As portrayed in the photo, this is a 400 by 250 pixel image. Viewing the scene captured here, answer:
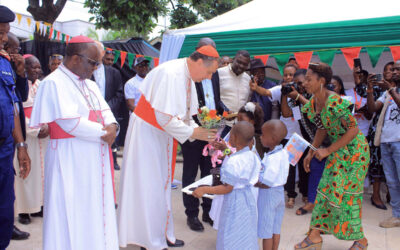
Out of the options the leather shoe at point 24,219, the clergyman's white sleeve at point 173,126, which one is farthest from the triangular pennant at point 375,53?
the leather shoe at point 24,219

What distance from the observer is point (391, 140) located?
4641 millimetres

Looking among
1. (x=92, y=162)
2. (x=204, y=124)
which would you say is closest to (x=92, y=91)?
(x=92, y=162)

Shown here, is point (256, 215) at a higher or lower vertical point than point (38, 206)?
higher

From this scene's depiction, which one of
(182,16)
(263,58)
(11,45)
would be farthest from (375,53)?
(182,16)

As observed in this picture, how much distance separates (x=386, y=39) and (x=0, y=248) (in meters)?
5.38

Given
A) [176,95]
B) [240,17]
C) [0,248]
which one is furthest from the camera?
[240,17]

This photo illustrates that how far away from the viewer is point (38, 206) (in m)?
4.45

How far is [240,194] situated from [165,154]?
1.00m

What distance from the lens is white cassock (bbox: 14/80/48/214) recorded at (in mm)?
4312

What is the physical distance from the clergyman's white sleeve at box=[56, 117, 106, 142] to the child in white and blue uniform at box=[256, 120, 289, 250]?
4.85ft

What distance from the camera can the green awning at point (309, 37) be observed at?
494 cm

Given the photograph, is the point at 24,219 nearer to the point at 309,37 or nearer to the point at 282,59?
the point at 282,59

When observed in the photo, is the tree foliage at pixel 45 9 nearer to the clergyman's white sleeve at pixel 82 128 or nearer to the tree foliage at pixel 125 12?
the tree foliage at pixel 125 12

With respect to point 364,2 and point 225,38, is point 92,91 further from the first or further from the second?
point 364,2
